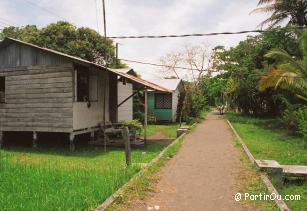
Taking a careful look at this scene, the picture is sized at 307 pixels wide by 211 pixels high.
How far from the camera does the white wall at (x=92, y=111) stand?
46.7 ft

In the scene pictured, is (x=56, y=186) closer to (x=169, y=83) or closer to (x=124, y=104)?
(x=124, y=104)

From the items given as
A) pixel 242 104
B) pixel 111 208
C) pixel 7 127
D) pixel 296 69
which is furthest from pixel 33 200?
pixel 242 104

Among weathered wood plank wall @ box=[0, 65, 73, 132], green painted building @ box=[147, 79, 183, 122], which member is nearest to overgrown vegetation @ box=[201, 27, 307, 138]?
green painted building @ box=[147, 79, 183, 122]

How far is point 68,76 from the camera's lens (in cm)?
1403

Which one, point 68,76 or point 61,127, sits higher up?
point 68,76

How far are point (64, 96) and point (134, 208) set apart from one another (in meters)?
8.91

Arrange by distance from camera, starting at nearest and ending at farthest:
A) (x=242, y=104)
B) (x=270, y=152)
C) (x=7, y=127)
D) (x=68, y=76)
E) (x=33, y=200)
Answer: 1. (x=33, y=200)
2. (x=270, y=152)
3. (x=68, y=76)
4. (x=7, y=127)
5. (x=242, y=104)

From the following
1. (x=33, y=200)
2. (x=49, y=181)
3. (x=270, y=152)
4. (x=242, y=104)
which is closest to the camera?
(x=33, y=200)

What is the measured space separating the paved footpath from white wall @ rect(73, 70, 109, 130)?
453 cm

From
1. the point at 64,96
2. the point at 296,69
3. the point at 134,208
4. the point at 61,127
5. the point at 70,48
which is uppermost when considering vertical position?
the point at 70,48

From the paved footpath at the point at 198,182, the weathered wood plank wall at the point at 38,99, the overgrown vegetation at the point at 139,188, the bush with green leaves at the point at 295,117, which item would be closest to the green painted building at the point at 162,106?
the bush with green leaves at the point at 295,117

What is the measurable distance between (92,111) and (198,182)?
8642 millimetres

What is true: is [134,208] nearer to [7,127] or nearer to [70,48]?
[7,127]

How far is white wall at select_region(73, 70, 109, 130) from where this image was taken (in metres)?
14.2
